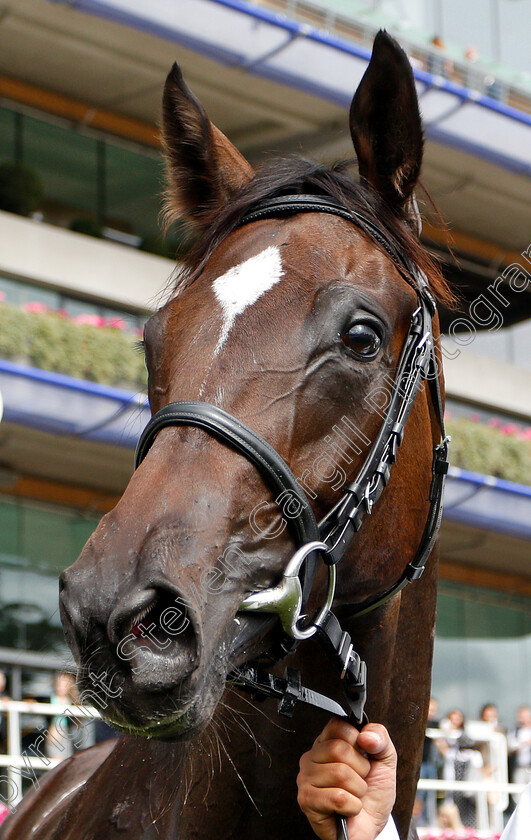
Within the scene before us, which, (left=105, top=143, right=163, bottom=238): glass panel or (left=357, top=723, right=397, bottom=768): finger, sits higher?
(left=105, top=143, right=163, bottom=238): glass panel

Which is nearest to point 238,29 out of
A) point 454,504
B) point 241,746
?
point 454,504

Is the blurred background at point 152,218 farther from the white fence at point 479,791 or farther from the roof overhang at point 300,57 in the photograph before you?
the white fence at point 479,791

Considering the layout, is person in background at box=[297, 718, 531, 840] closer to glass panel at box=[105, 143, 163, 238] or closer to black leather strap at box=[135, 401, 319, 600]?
black leather strap at box=[135, 401, 319, 600]

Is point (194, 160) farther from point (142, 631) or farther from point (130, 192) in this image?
point (130, 192)

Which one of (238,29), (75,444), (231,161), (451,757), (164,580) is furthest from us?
(238,29)

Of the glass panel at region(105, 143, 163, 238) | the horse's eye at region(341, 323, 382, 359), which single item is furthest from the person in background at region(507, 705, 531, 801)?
the glass panel at region(105, 143, 163, 238)

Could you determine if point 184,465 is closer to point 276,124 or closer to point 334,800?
point 334,800

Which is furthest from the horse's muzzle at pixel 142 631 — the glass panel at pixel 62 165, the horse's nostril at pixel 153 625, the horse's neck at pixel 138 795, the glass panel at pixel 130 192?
the glass panel at pixel 130 192

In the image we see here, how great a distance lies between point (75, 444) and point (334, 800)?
38.1 feet

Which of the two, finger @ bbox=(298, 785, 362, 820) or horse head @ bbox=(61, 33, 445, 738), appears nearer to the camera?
horse head @ bbox=(61, 33, 445, 738)

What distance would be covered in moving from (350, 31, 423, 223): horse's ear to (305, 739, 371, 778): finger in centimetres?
131

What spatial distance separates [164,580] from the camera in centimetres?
180

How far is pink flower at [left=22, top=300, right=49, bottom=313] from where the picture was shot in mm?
13703

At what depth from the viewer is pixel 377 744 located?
2.21 metres
